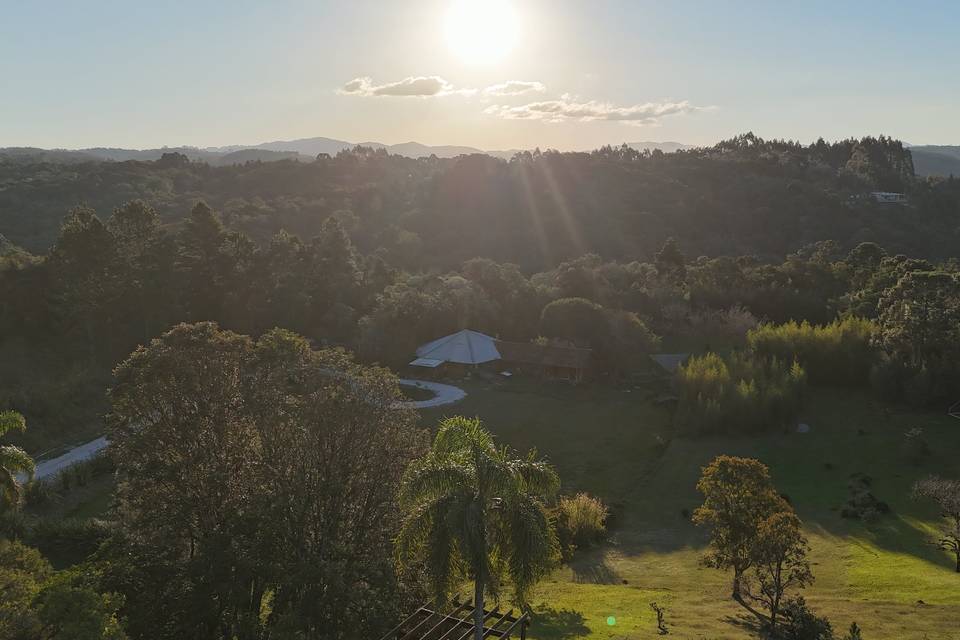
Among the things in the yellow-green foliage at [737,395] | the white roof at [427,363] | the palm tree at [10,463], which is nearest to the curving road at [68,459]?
the palm tree at [10,463]

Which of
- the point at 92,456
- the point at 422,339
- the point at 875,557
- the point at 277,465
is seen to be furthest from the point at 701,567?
Answer: the point at 422,339

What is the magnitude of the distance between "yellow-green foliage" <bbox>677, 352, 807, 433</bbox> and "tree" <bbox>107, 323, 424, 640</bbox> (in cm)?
2632

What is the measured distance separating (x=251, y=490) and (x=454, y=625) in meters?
5.86

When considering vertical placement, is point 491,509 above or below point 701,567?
above

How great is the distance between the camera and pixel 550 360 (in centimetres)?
4856

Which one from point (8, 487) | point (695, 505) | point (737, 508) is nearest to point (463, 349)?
point (695, 505)

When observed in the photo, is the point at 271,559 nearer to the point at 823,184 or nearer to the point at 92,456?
the point at 92,456

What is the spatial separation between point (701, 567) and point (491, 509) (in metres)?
13.7

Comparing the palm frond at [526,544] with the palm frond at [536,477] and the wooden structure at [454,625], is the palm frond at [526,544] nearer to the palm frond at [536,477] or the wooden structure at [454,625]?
the palm frond at [536,477]

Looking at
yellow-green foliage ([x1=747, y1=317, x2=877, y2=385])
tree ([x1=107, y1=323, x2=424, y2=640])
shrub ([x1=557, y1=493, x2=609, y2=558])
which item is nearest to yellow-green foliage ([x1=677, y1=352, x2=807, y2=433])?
yellow-green foliage ([x1=747, y1=317, x2=877, y2=385])

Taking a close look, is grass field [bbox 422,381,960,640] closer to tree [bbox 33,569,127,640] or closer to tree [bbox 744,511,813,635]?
tree [bbox 744,511,813,635]

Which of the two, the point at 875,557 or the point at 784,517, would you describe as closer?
the point at 784,517

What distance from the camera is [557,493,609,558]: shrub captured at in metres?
25.0

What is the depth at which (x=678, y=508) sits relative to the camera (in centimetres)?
2925
